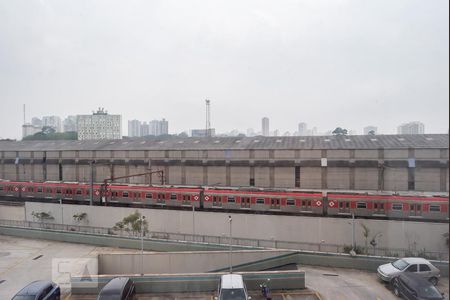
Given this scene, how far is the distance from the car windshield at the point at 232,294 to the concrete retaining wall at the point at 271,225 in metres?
5.24

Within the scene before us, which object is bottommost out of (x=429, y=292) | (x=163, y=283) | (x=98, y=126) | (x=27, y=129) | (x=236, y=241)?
(x=236, y=241)

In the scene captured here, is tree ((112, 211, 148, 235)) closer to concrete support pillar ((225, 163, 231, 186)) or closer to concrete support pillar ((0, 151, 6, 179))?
concrete support pillar ((225, 163, 231, 186))

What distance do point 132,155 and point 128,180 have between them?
5.13ft

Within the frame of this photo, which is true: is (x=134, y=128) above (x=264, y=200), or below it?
above

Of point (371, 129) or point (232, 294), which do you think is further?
point (371, 129)

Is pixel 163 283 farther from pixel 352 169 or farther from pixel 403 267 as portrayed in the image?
pixel 352 169

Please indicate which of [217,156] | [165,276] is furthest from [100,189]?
[165,276]

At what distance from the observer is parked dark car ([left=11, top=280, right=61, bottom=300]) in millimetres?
6641

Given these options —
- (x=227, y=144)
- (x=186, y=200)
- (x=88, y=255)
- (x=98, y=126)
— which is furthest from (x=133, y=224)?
(x=98, y=126)

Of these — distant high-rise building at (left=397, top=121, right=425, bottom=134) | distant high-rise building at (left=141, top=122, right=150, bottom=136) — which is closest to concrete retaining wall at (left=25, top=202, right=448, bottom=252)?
distant high-rise building at (left=397, top=121, right=425, bottom=134)

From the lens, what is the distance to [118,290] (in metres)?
6.94

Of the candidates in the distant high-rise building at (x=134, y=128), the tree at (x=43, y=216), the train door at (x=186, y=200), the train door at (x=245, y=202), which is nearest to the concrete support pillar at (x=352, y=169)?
the train door at (x=245, y=202)

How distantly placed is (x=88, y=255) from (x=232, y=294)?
20.5ft

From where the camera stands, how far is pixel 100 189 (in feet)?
56.9
